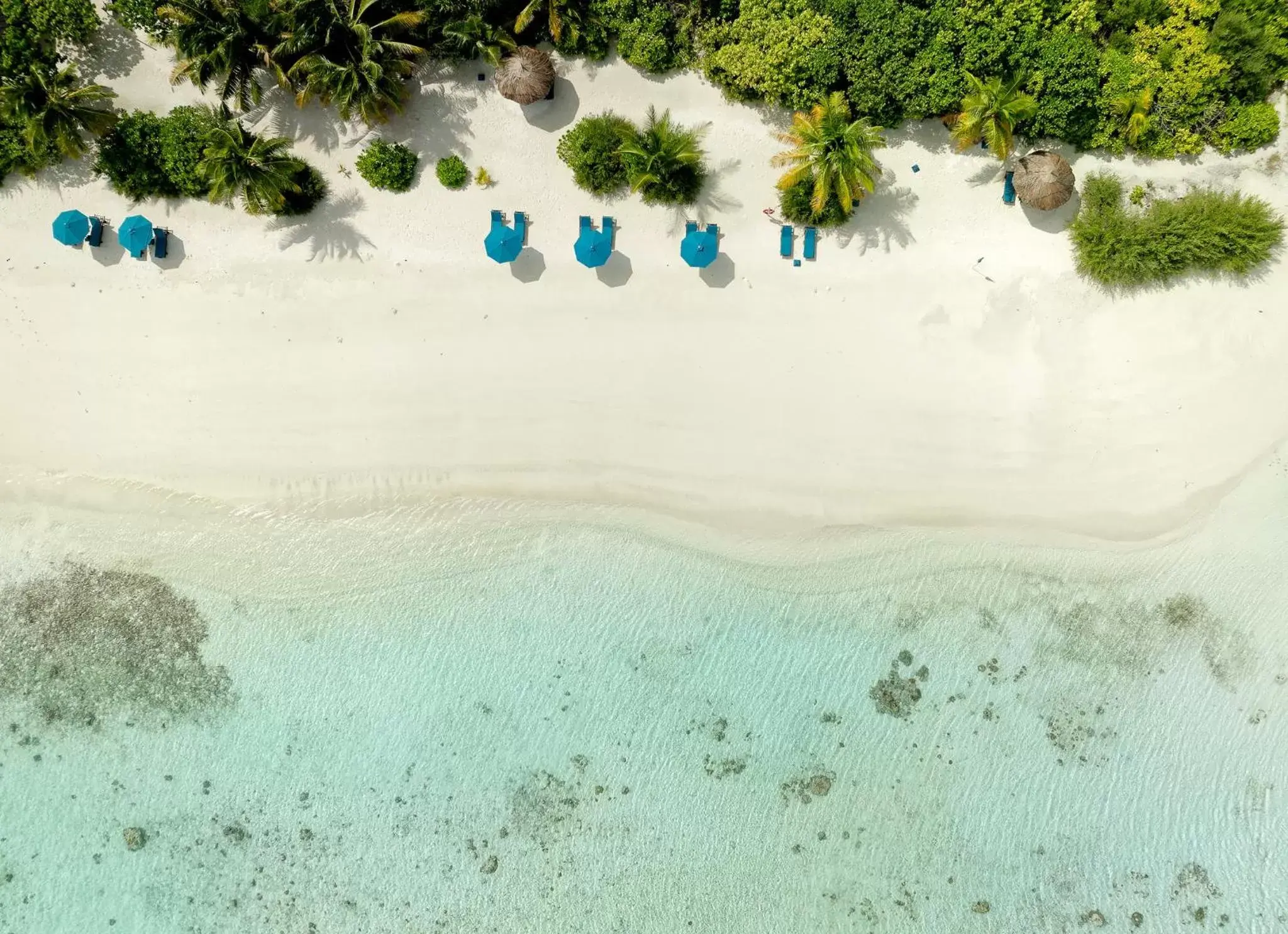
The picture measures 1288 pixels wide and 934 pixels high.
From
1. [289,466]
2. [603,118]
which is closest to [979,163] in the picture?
[603,118]

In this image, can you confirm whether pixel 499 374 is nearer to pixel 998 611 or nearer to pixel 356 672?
pixel 356 672

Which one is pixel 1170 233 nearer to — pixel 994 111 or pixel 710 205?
pixel 994 111

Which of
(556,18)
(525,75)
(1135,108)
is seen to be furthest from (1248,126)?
(525,75)

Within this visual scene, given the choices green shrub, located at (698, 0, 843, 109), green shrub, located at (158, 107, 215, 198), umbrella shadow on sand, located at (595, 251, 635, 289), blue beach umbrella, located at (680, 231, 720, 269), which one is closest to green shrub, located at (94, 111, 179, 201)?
green shrub, located at (158, 107, 215, 198)

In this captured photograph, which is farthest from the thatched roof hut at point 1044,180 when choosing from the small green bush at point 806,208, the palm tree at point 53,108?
the palm tree at point 53,108

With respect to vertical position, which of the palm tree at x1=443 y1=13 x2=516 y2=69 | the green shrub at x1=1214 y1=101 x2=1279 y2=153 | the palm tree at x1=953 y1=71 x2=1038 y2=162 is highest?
the palm tree at x1=443 y1=13 x2=516 y2=69

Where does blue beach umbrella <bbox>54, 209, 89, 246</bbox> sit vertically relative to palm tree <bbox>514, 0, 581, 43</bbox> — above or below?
below

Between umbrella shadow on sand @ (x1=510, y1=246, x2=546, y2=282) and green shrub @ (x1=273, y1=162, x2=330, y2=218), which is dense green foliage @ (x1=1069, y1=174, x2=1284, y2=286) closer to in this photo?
umbrella shadow on sand @ (x1=510, y1=246, x2=546, y2=282)
